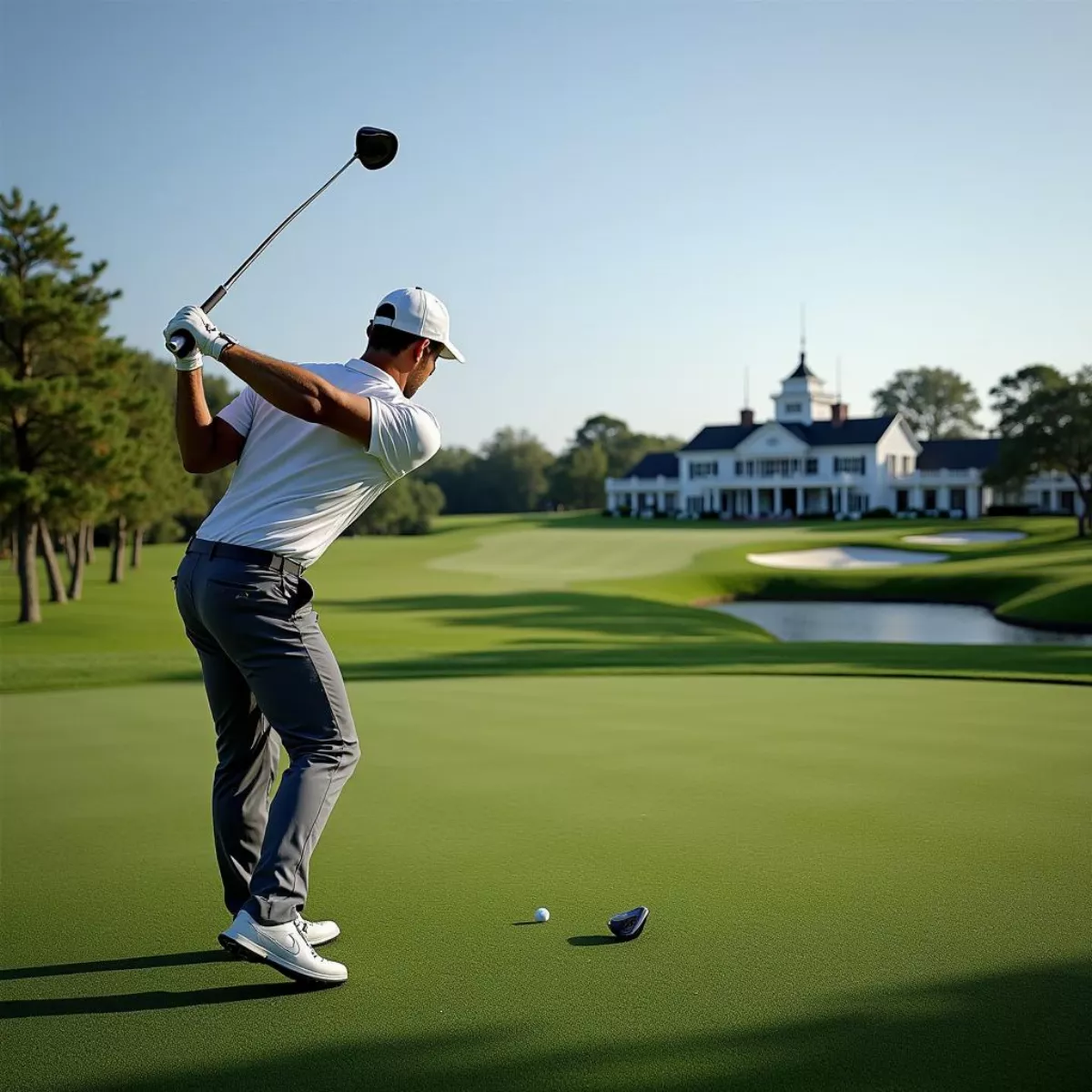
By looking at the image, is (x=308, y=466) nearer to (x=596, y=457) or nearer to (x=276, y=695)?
(x=276, y=695)

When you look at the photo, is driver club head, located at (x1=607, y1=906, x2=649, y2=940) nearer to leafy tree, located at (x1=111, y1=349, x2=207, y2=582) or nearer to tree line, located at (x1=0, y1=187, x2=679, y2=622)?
tree line, located at (x1=0, y1=187, x2=679, y2=622)

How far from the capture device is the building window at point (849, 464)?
3733 inches

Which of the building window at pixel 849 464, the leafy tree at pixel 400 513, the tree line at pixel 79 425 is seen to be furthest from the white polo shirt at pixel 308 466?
the building window at pixel 849 464

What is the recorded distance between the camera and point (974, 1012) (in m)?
3.59

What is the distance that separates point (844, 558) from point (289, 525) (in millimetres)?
50895

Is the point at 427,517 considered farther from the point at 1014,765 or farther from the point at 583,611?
the point at 1014,765

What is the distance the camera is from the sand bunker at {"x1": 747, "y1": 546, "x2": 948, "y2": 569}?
51.5 metres

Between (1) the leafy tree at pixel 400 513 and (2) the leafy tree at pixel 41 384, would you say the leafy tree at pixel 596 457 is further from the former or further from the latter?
(2) the leafy tree at pixel 41 384

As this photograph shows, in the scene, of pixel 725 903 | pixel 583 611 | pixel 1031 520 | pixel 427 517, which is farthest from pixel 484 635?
pixel 427 517

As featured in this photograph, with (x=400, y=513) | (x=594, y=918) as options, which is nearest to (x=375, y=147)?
(x=594, y=918)

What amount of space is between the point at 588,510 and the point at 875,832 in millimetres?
109274

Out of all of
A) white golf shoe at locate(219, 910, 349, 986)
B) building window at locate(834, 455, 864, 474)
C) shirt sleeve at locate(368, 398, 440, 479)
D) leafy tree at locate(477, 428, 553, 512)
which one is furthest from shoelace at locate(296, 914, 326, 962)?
leafy tree at locate(477, 428, 553, 512)

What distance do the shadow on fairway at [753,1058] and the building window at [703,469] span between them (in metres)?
98.5

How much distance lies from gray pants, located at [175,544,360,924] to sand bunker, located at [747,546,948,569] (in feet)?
153
